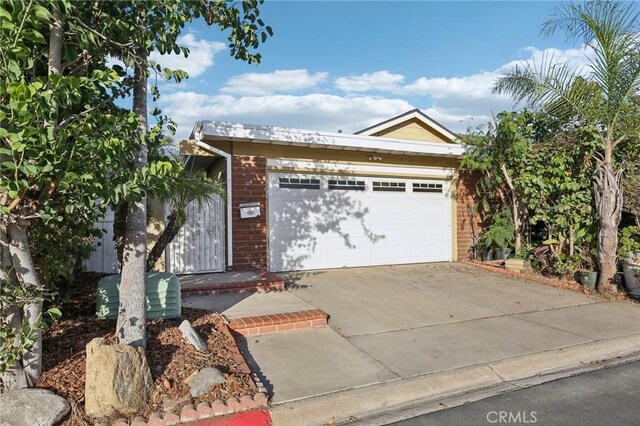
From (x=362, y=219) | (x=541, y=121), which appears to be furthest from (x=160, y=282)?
(x=541, y=121)

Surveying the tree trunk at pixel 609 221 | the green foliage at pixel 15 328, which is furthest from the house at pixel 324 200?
the green foliage at pixel 15 328

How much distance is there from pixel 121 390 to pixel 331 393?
1.67 metres

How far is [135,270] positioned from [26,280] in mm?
844

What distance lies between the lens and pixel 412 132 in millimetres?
14648

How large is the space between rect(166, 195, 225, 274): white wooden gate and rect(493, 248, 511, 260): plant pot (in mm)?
6579

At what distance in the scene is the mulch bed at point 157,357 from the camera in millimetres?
3355

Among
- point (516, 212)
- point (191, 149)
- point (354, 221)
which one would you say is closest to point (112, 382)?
point (191, 149)

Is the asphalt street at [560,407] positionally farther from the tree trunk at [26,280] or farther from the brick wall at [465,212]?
the brick wall at [465,212]

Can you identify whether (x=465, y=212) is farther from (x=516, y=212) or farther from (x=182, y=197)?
(x=182, y=197)

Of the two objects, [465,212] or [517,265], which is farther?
[465,212]

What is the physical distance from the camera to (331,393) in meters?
3.70

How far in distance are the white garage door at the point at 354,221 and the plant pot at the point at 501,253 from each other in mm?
1109

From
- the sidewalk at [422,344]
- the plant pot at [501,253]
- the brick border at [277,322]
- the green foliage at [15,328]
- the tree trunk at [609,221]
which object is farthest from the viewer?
the plant pot at [501,253]

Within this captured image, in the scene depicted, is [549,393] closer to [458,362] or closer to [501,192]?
[458,362]
